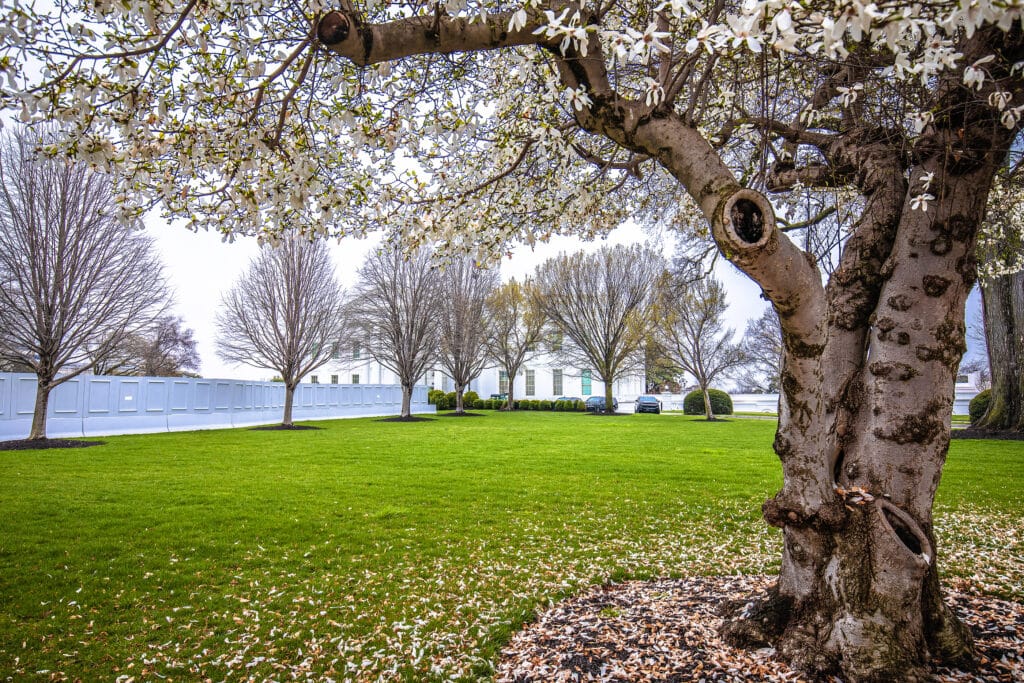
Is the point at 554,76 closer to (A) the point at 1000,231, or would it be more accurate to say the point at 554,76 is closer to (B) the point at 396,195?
(B) the point at 396,195

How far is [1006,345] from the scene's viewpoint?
1541cm

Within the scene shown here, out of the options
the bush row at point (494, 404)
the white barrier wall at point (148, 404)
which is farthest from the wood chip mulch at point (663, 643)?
the bush row at point (494, 404)

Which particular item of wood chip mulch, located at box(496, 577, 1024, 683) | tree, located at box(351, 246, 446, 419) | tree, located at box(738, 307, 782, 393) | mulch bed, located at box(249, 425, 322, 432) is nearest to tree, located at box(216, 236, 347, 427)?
mulch bed, located at box(249, 425, 322, 432)

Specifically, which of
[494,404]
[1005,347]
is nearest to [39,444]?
[1005,347]

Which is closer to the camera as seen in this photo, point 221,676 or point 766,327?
point 221,676

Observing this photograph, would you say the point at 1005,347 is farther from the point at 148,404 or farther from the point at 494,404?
the point at 494,404

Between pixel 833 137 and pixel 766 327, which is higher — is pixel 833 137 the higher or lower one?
the lower one


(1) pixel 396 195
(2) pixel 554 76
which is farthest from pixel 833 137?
(1) pixel 396 195

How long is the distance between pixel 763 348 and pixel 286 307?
36.7m

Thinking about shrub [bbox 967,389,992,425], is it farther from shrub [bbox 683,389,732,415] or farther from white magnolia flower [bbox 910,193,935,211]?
white magnolia flower [bbox 910,193,935,211]

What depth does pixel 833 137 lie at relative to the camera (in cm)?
427

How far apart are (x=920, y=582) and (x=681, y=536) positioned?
10.8 ft

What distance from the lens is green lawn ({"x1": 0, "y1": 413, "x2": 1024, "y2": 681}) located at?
3.51 meters

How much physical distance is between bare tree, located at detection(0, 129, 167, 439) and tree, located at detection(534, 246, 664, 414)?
71.9ft
